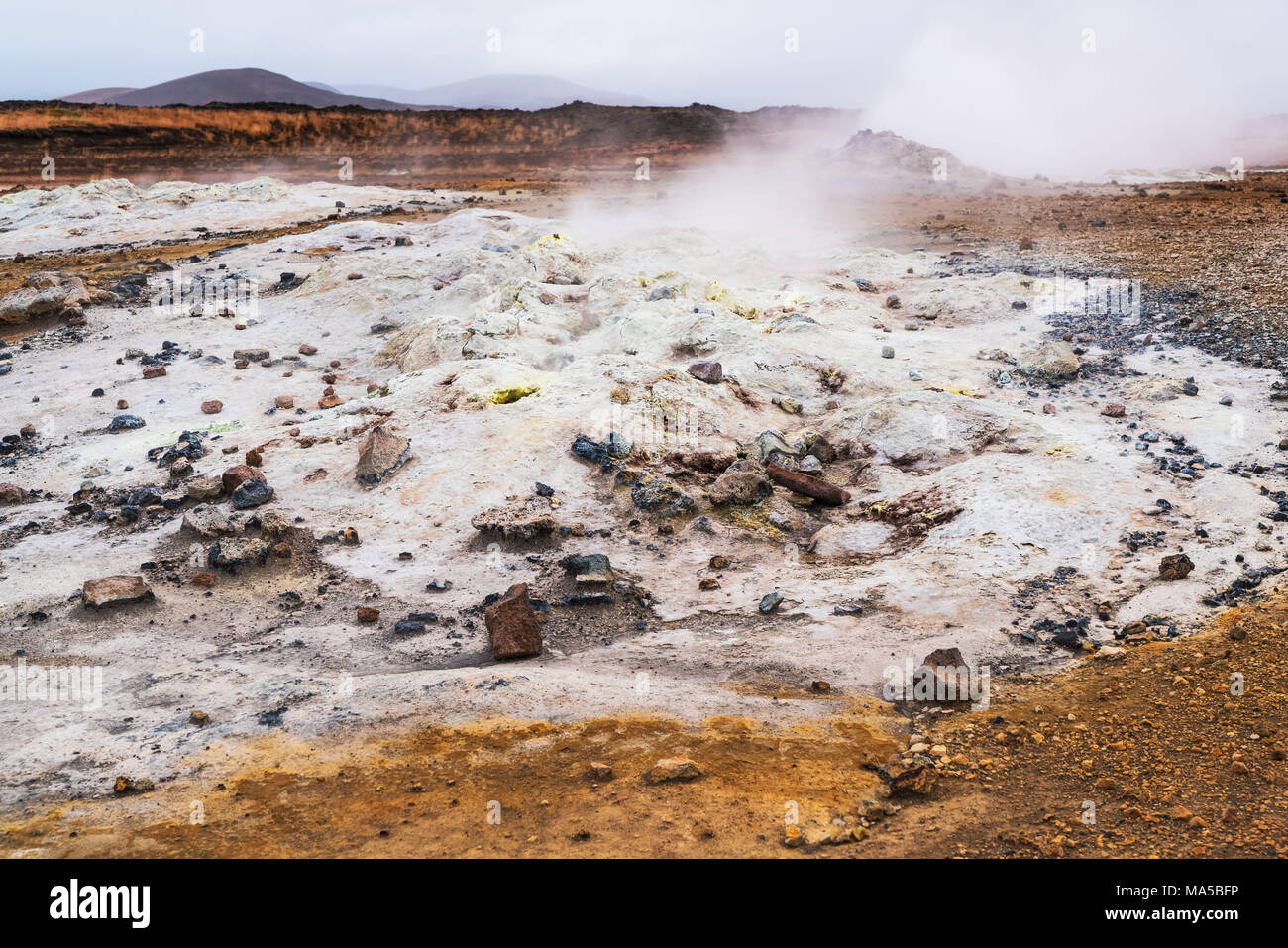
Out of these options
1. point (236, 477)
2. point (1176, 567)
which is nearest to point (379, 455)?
point (236, 477)

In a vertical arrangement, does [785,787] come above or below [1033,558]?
below

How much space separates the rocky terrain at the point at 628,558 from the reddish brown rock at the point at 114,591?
2.0 inches

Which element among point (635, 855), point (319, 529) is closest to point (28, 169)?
point (319, 529)

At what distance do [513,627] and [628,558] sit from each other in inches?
54.8

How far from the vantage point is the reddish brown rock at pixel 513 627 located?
5504 millimetres

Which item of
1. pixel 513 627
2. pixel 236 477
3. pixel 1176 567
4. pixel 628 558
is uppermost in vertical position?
pixel 236 477

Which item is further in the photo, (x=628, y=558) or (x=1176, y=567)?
(x=628, y=558)

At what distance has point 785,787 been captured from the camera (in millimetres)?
3998

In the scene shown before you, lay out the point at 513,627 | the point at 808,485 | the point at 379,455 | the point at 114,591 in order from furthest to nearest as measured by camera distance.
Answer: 1. the point at 379,455
2. the point at 808,485
3. the point at 114,591
4. the point at 513,627

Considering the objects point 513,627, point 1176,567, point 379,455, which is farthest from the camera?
point 379,455

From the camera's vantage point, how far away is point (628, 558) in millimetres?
6703

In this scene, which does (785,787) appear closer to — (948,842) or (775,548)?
(948,842)

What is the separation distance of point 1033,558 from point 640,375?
166 inches

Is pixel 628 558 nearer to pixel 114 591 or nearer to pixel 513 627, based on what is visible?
pixel 513 627
